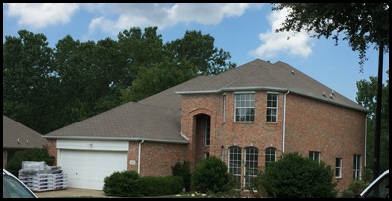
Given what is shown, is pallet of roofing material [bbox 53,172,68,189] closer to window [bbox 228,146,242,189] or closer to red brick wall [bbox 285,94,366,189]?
window [bbox 228,146,242,189]

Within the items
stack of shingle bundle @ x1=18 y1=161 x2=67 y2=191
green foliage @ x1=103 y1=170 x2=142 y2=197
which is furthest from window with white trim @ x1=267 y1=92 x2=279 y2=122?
stack of shingle bundle @ x1=18 y1=161 x2=67 y2=191

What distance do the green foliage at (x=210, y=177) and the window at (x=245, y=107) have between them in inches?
110

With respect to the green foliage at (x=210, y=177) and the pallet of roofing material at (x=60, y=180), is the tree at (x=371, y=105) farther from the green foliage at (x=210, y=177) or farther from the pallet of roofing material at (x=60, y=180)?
the pallet of roofing material at (x=60, y=180)

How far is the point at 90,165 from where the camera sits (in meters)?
29.3

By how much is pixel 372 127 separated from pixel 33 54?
3345cm

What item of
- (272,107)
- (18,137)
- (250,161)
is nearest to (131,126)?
(250,161)

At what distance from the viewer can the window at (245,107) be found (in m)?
28.3

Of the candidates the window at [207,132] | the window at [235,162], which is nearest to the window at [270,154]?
the window at [235,162]

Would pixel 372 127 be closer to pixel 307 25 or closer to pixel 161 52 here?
pixel 161 52

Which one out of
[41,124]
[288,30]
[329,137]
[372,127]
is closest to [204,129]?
[329,137]

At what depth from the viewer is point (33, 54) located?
54938mm

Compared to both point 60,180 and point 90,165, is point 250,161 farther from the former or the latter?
point 60,180

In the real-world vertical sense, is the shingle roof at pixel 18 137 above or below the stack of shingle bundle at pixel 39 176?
above

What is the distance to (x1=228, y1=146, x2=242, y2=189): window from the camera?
28.5 m
